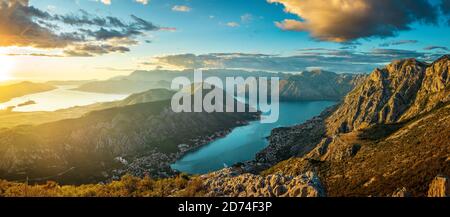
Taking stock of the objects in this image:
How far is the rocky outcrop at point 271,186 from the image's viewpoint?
124ft

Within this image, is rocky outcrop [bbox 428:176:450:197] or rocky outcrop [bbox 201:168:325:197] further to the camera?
rocky outcrop [bbox 428:176:450:197]

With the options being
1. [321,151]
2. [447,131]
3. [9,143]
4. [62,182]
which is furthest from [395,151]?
[9,143]

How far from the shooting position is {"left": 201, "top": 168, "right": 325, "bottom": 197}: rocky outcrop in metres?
37.9

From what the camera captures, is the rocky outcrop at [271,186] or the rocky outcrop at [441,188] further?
the rocky outcrop at [441,188]

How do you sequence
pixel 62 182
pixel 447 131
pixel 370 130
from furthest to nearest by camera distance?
pixel 370 130
pixel 62 182
pixel 447 131

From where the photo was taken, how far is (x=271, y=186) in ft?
137

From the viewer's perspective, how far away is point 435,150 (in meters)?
111

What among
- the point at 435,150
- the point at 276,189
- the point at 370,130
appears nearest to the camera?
the point at 276,189

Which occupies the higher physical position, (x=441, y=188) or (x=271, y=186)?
(x=271, y=186)

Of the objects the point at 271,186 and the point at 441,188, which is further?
the point at 441,188
